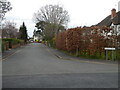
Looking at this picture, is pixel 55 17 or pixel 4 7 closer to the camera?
pixel 4 7

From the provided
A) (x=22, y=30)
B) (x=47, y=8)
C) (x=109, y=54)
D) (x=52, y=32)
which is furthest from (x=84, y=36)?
(x=22, y=30)

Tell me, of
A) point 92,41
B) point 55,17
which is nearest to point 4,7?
point 92,41

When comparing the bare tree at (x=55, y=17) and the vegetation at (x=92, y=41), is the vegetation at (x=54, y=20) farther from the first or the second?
the vegetation at (x=92, y=41)

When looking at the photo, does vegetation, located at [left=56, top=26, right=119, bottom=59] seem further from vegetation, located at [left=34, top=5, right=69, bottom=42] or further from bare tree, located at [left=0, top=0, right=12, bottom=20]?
vegetation, located at [left=34, top=5, right=69, bottom=42]

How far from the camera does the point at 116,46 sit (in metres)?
12.8

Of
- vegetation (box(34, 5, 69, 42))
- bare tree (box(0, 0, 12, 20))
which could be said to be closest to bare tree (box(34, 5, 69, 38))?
vegetation (box(34, 5, 69, 42))

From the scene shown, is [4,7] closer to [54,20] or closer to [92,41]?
[92,41]

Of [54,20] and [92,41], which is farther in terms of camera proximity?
[54,20]

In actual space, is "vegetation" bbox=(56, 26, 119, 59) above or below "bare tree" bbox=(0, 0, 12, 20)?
below

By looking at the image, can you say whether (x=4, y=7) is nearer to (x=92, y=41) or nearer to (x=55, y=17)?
(x=92, y=41)

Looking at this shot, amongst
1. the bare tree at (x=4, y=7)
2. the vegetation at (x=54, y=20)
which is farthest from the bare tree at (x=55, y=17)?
the bare tree at (x=4, y=7)

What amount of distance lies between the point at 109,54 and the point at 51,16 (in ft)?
107

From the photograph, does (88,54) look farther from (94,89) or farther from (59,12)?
(59,12)

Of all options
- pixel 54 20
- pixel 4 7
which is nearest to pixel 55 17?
pixel 54 20
